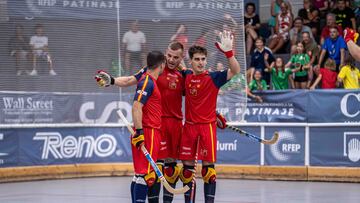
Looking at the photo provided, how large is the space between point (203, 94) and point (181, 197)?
334 centimetres

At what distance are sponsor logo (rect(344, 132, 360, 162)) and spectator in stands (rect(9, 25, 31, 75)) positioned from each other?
21.2 feet

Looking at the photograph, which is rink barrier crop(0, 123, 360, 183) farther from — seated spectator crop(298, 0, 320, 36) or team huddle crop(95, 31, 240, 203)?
team huddle crop(95, 31, 240, 203)

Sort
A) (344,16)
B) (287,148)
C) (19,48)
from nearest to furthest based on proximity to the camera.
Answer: (19,48) → (287,148) → (344,16)

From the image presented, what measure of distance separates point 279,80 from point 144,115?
30.9ft

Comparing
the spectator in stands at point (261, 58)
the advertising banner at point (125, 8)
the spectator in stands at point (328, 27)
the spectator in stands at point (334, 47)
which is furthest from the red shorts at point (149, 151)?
the spectator in stands at point (328, 27)

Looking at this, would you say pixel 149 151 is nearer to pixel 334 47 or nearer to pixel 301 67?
pixel 301 67

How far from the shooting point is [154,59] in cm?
1100

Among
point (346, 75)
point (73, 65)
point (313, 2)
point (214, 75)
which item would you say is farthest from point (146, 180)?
point (313, 2)

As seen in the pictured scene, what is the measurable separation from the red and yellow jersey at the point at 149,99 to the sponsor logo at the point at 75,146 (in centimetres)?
710

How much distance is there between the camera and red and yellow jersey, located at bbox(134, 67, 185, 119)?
11.9 meters

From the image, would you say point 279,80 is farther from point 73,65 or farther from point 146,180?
point 146,180

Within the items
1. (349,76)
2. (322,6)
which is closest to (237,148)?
(349,76)

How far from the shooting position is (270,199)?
559 inches

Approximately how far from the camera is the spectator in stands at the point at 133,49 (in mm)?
18281
